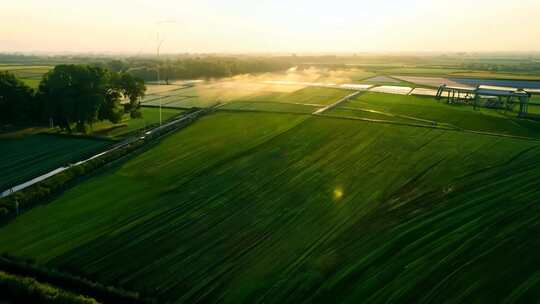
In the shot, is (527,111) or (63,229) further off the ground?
(527,111)

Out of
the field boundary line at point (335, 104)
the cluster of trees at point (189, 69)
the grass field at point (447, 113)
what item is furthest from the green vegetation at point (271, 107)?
the cluster of trees at point (189, 69)

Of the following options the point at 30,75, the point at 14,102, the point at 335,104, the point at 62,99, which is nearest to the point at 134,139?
the point at 62,99

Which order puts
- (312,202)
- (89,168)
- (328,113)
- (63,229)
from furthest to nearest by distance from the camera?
(328,113)
(89,168)
(312,202)
(63,229)

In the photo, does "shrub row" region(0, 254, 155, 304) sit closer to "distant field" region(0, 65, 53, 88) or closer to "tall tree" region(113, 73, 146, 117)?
"tall tree" region(113, 73, 146, 117)

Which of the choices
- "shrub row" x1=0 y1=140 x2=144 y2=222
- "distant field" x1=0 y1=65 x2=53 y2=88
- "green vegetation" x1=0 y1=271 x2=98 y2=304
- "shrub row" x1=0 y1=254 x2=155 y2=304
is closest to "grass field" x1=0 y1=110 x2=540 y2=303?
"shrub row" x1=0 y1=254 x2=155 y2=304

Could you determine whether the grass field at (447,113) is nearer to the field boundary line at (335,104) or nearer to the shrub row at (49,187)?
the field boundary line at (335,104)

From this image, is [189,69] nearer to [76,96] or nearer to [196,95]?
[196,95]

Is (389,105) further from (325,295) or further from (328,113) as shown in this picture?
(325,295)

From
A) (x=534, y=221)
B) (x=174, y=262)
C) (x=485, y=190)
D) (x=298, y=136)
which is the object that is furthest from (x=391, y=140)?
(x=174, y=262)
